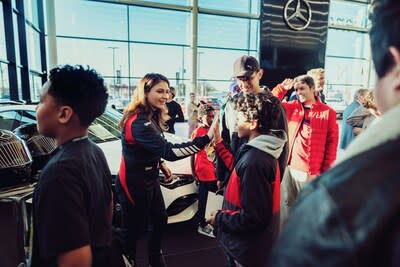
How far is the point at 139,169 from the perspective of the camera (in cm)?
200

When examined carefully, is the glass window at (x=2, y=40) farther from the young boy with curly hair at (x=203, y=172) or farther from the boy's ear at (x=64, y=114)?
the boy's ear at (x=64, y=114)

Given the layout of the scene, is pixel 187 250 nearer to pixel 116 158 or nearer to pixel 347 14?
pixel 116 158

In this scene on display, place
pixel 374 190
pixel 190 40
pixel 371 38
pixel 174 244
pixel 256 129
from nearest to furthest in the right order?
pixel 374 190 < pixel 371 38 < pixel 256 129 < pixel 174 244 < pixel 190 40

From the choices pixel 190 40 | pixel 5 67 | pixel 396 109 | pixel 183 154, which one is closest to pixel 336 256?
pixel 396 109

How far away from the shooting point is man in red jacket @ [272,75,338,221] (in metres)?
2.48

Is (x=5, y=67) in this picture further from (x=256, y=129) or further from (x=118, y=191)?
(x=256, y=129)

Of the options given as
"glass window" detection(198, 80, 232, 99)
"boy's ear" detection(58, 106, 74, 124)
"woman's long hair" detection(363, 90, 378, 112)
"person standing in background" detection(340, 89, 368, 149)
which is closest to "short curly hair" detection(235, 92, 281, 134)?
"boy's ear" detection(58, 106, 74, 124)

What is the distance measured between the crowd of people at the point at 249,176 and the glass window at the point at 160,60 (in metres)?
6.25

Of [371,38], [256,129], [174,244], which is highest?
[371,38]

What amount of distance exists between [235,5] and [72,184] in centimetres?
982

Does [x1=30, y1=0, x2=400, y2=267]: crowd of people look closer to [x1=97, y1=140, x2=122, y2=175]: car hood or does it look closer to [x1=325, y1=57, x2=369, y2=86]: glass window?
[x1=97, y1=140, x2=122, y2=175]: car hood

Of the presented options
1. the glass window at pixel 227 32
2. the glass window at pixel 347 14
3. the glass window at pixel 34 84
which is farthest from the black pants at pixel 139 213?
the glass window at pixel 347 14

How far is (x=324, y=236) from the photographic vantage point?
387mm

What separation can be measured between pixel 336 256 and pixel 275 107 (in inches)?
46.2
